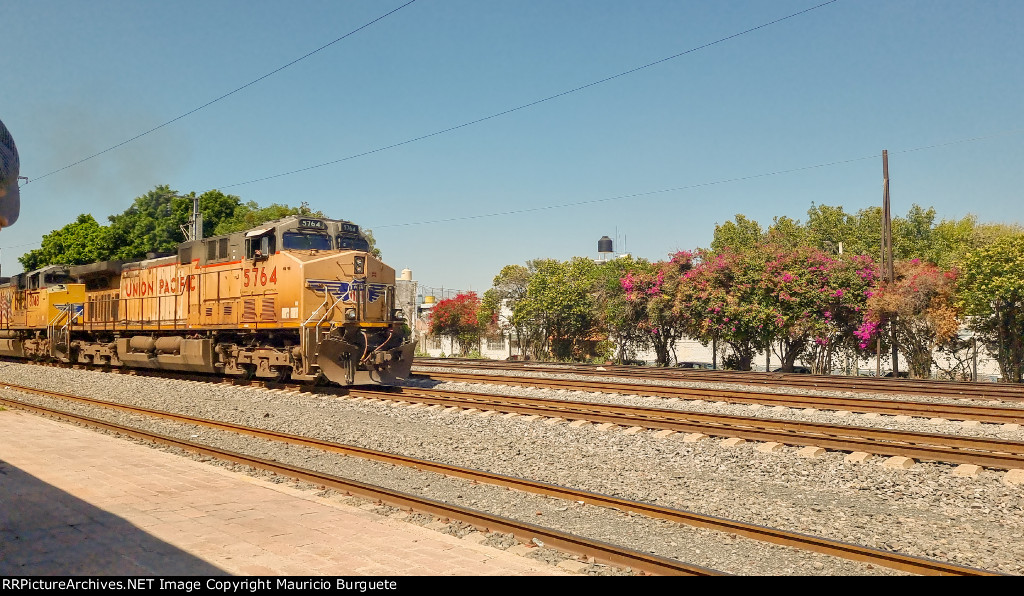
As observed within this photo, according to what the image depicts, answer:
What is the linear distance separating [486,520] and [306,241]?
1157 centimetres

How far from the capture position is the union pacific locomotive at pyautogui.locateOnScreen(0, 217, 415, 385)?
1564 cm

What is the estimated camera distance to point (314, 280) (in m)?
15.6

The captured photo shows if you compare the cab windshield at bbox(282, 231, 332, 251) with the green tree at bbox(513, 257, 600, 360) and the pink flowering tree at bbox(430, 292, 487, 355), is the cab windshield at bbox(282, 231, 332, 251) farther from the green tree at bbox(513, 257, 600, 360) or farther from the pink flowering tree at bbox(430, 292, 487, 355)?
the pink flowering tree at bbox(430, 292, 487, 355)

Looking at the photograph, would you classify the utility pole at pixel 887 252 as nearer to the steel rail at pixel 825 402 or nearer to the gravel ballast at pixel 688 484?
the steel rail at pixel 825 402

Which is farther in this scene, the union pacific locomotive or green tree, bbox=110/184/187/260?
green tree, bbox=110/184/187/260

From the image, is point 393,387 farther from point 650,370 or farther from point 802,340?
point 802,340

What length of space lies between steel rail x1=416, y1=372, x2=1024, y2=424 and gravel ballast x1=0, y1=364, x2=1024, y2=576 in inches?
31.4

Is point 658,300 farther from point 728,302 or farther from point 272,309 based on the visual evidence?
point 272,309

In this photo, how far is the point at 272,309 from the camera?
16.1 meters

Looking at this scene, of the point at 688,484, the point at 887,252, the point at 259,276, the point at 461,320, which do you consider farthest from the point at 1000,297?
the point at 461,320

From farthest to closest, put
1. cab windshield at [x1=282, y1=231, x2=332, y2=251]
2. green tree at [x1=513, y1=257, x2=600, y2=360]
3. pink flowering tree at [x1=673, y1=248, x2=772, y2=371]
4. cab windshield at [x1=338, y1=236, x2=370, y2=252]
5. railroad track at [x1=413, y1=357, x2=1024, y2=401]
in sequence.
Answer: green tree at [x1=513, y1=257, x2=600, y2=360] → pink flowering tree at [x1=673, y1=248, x2=772, y2=371] → cab windshield at [x1=338, y1=236, x2=370, y2=252] → cab windshield at [x1=282, y1=231, x2=332, y2=251] → railroad track at [x1=413, y1=357, x2=1024, y2=401]

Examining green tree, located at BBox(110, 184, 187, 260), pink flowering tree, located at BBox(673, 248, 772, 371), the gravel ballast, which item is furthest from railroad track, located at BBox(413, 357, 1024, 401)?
green tree, located at BBox(110, 184, 187, 260)

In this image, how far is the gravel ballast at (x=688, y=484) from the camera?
18.6ft

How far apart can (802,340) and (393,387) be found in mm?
14628
